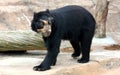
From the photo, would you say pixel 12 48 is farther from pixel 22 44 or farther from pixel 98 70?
pixel 98 70

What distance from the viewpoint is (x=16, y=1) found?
1298 cm

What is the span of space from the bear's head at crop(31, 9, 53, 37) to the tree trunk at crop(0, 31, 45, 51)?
168 centimetres

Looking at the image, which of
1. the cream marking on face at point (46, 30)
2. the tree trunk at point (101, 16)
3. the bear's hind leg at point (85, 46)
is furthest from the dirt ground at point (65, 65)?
the tree trunk at point (101, 16)

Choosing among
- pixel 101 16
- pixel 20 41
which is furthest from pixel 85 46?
pixel 101 16

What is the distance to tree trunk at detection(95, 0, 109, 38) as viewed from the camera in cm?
1036

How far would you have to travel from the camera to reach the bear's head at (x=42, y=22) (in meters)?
5.70

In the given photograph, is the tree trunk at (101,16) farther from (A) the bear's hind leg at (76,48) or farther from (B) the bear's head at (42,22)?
(B) the bear's head at (42,22)

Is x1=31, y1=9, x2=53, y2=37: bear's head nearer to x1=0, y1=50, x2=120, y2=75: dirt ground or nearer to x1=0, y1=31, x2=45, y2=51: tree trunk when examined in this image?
x1=0, y1=50, x2=120, y2=75: dirt ground

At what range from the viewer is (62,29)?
6.07 m

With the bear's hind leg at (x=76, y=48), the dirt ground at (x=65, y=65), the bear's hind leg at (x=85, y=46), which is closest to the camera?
the dirt ground at (x=65, y=65)

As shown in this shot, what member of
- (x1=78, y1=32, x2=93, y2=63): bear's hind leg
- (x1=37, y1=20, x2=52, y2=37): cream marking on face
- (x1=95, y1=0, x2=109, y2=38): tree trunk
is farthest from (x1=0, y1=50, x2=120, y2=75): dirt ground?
(x1=95, y1=0, x2=109, y2=38): tree trunk

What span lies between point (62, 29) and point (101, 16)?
180 inches

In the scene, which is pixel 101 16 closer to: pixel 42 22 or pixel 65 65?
pixel 65 65

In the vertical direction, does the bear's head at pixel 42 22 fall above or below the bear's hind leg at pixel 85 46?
above
